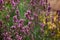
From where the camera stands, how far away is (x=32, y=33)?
2852 millimetres

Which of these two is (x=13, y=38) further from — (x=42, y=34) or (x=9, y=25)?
(x=42, y=34)

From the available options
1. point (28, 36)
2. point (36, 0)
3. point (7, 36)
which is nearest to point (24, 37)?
point (28, 36)

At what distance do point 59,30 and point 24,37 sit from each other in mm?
851

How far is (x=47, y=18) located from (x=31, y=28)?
514 millimetres

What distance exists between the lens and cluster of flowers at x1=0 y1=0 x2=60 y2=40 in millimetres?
2584

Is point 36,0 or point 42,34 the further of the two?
point 36,0

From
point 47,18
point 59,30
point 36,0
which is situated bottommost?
point 59,30

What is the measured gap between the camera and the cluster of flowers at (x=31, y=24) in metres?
2.58

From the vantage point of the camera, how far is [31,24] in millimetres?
2820

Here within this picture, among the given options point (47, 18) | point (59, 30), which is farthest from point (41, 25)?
point (59, 30)

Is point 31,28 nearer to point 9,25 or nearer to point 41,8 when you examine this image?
point 9,25

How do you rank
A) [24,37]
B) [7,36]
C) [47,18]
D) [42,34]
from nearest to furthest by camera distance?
1. [7,36]
2. [24,37]
3. [42,34]
4. [47,18]

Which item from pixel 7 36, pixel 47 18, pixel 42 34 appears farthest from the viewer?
pixel 47 18

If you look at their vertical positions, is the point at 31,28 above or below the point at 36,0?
below
